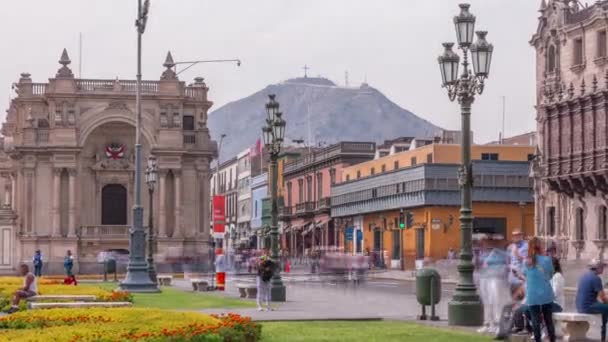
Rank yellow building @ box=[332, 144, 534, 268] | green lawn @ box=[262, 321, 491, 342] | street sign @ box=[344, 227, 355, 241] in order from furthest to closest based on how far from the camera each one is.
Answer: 1. street sign @ box=[344, 227, 355, 241]
2. yellow building @ box=[332, 144, 534, 268]
3. green lawn @ box=[262, 321, 491, 342]

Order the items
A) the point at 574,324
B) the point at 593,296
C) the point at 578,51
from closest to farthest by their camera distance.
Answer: the point at 574,324
the point at 593,296
the point at 578,51

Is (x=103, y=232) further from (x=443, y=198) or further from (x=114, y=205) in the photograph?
(x=443, y=198)

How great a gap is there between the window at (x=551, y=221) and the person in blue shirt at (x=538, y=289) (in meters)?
48.8

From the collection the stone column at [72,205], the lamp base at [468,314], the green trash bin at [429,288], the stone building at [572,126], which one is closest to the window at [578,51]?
the stone building at [572,126]

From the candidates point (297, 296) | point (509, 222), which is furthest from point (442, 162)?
point (297, 296)

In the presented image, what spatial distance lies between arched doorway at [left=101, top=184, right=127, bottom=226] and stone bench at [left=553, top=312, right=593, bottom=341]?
65.2m

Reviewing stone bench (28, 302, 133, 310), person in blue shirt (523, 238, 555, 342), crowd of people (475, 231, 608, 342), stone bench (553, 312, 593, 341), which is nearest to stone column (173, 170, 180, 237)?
stone bench (28, 302, 133, 310)

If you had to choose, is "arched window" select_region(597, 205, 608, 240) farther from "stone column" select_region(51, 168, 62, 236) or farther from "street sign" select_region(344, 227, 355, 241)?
"street sign" select_region(344, 227, 355, 241)

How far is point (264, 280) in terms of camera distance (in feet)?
110

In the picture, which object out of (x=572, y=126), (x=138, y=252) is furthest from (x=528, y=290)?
(x=572, y=126)

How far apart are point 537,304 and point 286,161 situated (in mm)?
105185

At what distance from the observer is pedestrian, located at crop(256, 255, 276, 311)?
3327 cm

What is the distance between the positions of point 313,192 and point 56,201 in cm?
3573

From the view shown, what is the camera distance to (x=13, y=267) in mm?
76062
